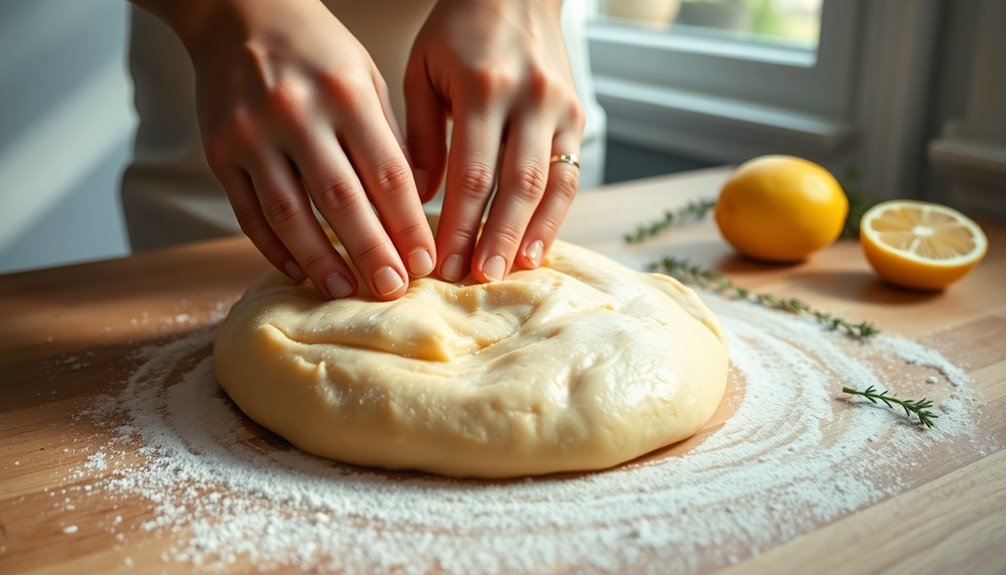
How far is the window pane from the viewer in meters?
2.77

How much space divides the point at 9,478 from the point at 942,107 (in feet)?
7.49

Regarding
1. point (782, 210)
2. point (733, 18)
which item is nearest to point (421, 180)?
point (782, 210)

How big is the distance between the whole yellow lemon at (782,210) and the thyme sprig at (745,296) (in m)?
0.11

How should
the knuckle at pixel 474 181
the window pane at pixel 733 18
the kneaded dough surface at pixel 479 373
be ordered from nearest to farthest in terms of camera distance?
the kneaded dough surface at pixel 479 373 < the knuckle at pixel 474 181 < the window pane at pixel 733 18

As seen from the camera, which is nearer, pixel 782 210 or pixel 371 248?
pixel 371 248

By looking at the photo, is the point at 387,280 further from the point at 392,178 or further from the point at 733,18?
the point at 733,18

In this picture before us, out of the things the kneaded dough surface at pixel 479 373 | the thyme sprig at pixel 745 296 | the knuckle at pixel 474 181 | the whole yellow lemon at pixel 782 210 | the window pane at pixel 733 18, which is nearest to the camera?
the kneaded dough surface at pixel 479 373

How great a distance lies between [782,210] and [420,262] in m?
0.83

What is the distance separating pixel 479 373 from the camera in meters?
1.15

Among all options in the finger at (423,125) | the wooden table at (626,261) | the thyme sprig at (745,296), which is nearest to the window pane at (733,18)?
the wooden table at (626,261)

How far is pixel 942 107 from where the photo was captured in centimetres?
238

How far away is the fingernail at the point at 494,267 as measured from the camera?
1.34 metres

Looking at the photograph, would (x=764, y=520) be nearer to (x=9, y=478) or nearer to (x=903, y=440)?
(x=903, y=440)

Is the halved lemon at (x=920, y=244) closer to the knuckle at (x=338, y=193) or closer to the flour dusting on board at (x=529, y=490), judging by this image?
the flour dusting on board at (x=529, y=490)
